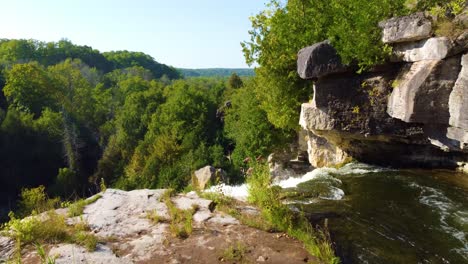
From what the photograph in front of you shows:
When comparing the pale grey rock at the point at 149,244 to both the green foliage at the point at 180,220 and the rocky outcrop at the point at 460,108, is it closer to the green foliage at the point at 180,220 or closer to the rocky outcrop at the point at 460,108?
the green foliage at the point at 180,220

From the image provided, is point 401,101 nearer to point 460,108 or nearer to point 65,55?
point 460,108

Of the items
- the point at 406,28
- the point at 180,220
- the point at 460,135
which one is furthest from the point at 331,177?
the point at 180,220

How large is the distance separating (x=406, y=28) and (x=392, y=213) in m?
5.06

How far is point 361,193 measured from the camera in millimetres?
9891

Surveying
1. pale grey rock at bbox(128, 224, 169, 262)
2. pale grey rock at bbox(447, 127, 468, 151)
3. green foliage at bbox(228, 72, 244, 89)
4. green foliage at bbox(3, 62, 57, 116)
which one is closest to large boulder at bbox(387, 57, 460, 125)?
pale grey rock at bbox(447, 127, 468, 151)

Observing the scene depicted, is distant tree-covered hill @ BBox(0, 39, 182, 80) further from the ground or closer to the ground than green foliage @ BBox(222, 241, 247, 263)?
further from the ground

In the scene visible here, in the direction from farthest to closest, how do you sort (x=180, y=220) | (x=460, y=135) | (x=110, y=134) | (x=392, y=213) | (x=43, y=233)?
(x=110, y=134)
(x=460, y=135)
(x=392, y=213)
(x=180, y=220)
(x=43, y=233)

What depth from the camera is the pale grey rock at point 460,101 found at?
8.35 m

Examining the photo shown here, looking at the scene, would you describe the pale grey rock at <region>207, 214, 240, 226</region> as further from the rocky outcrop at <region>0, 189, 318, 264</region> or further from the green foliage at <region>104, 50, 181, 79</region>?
the green foliage at <region>104, 50, 181, 79</region>

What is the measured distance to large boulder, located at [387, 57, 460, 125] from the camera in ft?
29.2

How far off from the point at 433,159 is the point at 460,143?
9.12ft

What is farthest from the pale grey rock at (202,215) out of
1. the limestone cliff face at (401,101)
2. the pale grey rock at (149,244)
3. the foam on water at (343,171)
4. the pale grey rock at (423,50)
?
the pale grey rock at (423,50)

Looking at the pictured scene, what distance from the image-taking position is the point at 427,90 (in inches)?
363

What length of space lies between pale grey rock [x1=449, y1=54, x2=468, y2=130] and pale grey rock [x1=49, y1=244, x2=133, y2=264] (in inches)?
327
